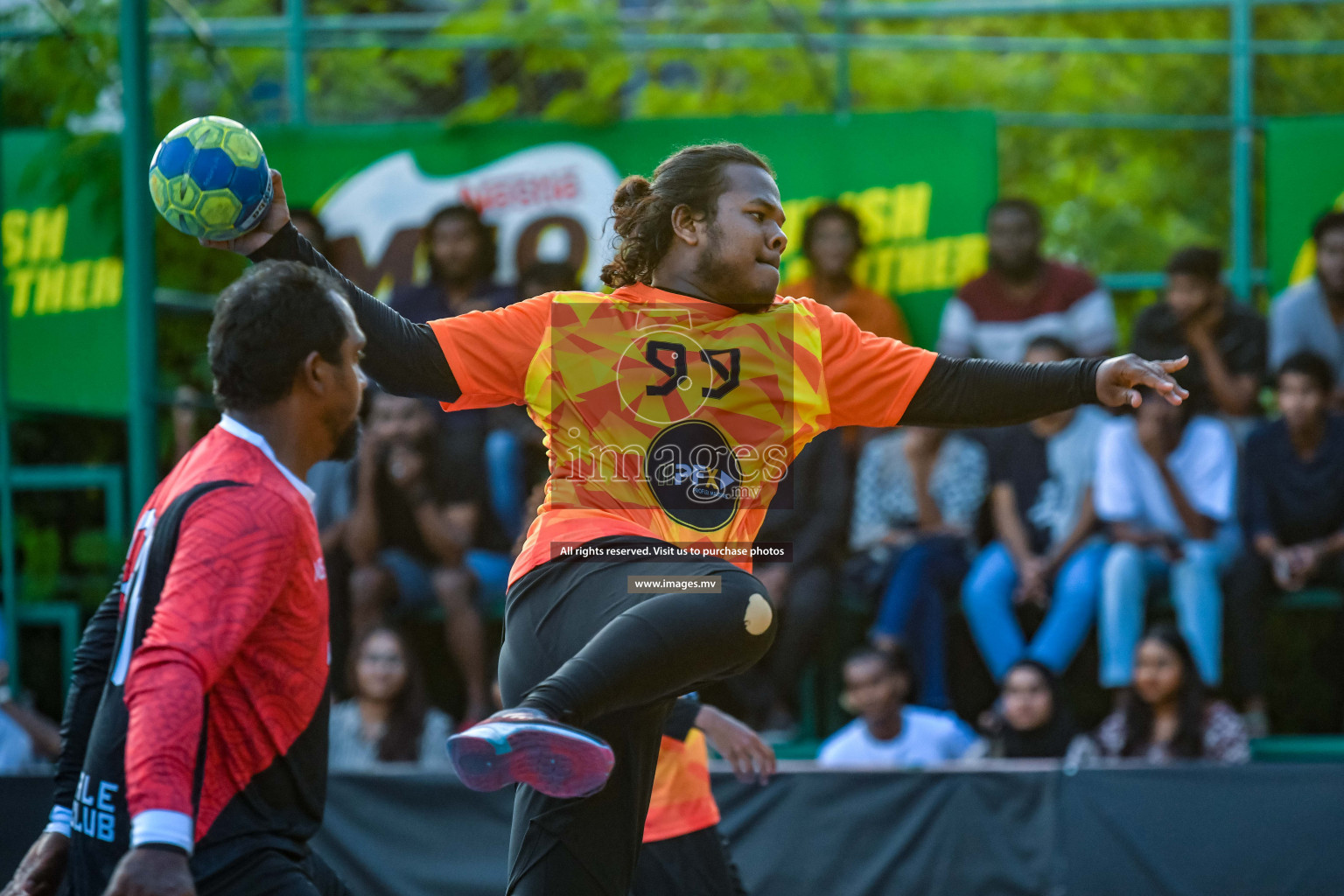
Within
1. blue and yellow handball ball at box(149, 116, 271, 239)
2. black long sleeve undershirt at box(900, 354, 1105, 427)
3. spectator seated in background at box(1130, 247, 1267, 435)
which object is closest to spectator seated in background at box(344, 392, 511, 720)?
spectator seated in background at box(1130, 247, 1267, 435)

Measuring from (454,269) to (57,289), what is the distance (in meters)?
→ 2.38

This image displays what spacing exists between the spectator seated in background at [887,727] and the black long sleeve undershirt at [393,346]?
4.23 metres

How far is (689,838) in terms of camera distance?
15.4ft

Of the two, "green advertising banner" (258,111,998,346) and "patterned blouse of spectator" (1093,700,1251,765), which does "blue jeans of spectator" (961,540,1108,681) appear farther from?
"green advertising banner" (258,111,998,346)

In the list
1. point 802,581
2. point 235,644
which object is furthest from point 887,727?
point 235,644

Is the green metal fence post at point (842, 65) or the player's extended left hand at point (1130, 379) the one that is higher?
the green metal fence post at point (842, 65)

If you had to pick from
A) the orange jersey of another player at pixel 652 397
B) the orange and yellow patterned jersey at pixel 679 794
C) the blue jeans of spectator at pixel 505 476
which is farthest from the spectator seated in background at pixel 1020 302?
the orange jersey of another player at pixel 652 397

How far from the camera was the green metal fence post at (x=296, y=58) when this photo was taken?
9555 mm

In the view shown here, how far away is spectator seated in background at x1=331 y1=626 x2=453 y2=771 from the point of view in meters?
7.95

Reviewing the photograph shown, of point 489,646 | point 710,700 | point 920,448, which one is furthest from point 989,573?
point 489,646

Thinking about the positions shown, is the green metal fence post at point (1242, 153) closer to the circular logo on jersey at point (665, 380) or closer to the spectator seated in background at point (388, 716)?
the spectator seated in background at point (388, 716)

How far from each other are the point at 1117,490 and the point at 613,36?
167 inches

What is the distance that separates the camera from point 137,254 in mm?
7910

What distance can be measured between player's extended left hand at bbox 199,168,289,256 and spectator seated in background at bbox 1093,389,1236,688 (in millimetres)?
5352
